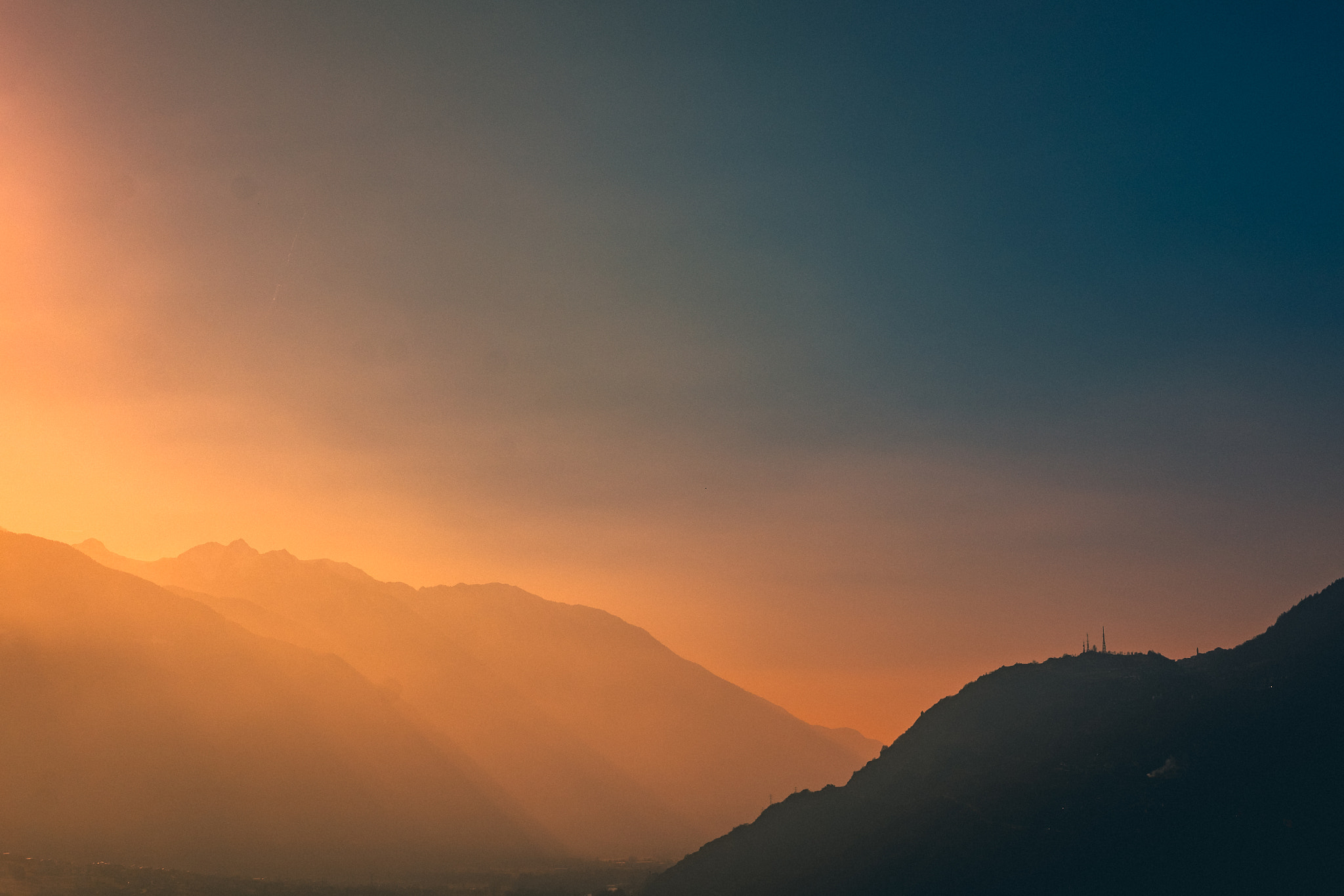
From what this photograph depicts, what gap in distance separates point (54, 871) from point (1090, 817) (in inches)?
7042

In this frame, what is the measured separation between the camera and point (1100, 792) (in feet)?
277

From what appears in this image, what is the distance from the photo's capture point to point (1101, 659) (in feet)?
384

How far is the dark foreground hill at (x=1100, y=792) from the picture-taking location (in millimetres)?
72750

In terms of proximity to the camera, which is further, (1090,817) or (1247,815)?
(1090,817)

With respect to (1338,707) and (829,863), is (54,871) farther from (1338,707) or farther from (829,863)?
(1338,707)

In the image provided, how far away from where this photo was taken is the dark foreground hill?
239ft

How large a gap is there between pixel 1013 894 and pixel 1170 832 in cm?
1391

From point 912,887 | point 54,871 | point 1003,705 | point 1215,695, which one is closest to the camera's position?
point 912,887

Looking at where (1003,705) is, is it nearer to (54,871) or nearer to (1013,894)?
(1013,894)

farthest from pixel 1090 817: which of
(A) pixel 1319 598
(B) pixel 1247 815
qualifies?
(A) pixel 1319 598

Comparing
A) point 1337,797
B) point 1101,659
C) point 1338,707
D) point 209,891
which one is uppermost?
point 1101,659

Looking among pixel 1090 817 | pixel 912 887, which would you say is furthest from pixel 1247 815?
pixel 912 887

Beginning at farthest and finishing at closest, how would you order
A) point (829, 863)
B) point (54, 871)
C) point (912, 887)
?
point (54, 871) → point (829, 863) → point (912, 887)

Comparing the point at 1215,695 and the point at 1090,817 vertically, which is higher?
the point at 1215,695
